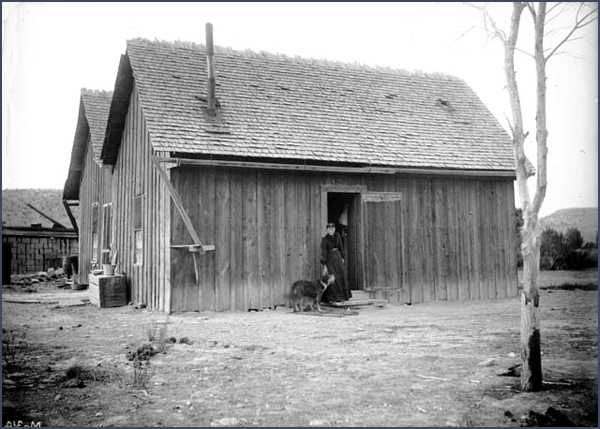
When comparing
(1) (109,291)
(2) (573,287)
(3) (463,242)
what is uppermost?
(3) (463,242)

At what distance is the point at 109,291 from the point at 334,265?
18.9 feet

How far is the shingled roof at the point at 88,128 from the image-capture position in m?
19.0

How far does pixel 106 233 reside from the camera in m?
17.7

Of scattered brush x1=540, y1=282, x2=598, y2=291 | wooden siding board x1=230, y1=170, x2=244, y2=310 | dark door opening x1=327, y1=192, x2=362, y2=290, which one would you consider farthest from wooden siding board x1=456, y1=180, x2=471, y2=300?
wooden siding board x1=230, y1=170, x2=244, y2=310

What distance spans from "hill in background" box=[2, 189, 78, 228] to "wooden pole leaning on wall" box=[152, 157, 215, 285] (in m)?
21.7

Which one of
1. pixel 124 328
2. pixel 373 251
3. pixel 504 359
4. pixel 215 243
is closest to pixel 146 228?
pixel 215 243

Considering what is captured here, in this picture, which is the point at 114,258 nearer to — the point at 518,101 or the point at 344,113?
the point at 344,113

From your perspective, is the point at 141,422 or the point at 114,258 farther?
the point at 114,258

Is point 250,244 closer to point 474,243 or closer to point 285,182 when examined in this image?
point 285,182

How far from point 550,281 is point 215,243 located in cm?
1178

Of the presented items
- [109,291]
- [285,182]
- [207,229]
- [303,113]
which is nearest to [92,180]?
[109,291]

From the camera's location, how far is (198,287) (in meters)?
12.3

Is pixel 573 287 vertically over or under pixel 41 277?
under

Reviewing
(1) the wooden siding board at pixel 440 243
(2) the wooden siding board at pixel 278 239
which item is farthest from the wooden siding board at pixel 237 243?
(1) the wooden siding board at pixel 440 243
